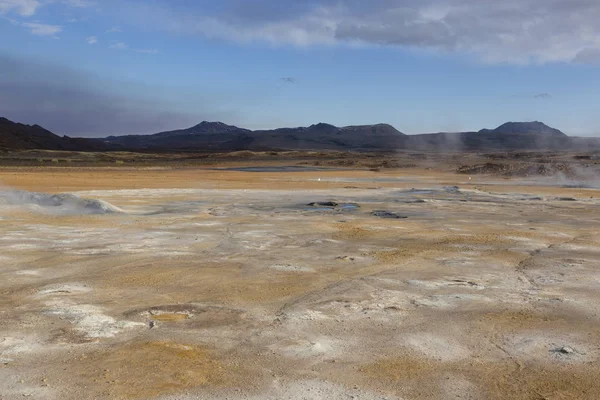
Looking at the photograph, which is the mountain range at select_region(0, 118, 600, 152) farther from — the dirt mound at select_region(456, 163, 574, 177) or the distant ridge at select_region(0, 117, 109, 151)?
the dirt mound at select_region(456, 163, 574, 177)

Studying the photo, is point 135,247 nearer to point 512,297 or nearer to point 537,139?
point 512,297

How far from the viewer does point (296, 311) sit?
23.5ft

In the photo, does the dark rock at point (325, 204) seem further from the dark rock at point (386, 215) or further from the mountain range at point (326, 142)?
the mountain range at point (326, 142)

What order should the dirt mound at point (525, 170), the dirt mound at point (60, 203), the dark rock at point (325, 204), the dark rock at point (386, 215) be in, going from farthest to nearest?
the dirt mound at point (525, 170), the dark rock at point (325, 204), the dark rock at point (386, 215), the dirt mound at point (60, 203)

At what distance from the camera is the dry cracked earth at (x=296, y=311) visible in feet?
16.8

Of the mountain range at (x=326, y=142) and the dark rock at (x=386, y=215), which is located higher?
the mountain range at (x=326, y=142)

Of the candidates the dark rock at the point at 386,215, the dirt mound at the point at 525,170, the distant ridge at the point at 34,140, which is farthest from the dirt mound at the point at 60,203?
the distant ridge at the point at 34,140

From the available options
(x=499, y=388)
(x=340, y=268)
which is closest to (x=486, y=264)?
(x=340, y=268)

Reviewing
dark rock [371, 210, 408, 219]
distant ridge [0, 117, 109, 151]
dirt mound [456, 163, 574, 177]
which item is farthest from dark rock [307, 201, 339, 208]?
distant ridge [0, 117, 109, 151]

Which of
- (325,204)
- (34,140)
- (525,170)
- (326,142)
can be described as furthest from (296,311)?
(326,142)

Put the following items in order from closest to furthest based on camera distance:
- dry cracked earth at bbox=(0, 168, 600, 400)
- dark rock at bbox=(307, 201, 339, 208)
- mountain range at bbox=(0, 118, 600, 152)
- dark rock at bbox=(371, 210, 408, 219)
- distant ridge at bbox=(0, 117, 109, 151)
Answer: dry cracked earth at bbox=(0, 168, 600, 400) → dark rock at bbox=(371, 210, 408, 219) → dark rock at bbox=(307, 201, 339, 208) → distant ridge at bbox=(0, 117, 109, 151) → mountain range at bbox=(0, 118, 600, 152)

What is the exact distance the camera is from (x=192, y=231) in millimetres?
13719

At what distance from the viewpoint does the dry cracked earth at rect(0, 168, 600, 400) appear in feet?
16.8

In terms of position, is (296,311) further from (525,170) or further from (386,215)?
(525,170)
